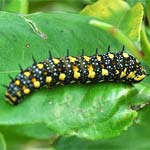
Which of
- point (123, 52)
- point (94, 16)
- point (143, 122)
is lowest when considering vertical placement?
point (143, 122)

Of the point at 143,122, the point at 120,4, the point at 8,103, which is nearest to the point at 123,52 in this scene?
the point at 120,4

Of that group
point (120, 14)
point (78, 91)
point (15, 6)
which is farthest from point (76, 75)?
point (15, 6)

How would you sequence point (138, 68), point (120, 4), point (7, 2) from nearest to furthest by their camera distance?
1. point (120, 4)
2. point (138, 68)
3. point (7, 2)

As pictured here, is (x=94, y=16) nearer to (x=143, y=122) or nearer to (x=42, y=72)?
(x=42, y=72)

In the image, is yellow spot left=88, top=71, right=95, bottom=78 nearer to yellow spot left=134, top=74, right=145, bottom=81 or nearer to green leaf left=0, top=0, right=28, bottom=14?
yellow spot left=134, top=74, right=145, bottom=81

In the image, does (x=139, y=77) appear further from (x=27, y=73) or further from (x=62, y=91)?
(x=27, y=73)

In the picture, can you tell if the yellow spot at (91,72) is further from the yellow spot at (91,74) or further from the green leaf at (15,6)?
the green leaf at (15,6)

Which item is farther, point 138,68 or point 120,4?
point 138,68
